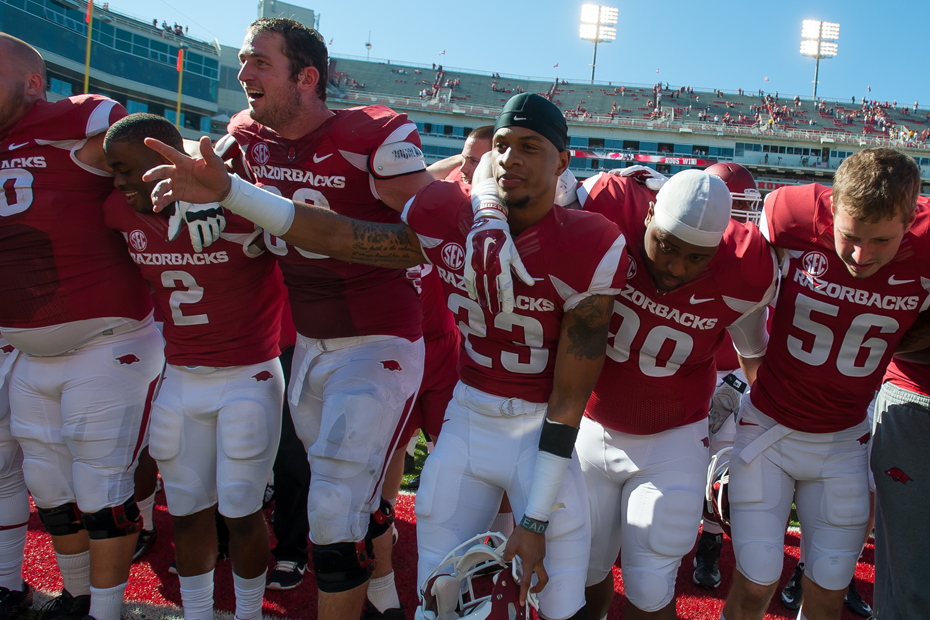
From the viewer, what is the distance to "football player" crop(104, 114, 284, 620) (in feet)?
8.39

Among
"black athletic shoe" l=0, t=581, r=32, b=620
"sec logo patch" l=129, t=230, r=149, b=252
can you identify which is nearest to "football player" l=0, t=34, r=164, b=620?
"black athletic shoe" l=0, t=581, r=32, b=620

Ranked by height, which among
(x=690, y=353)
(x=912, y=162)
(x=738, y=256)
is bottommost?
(x=690, y=353)

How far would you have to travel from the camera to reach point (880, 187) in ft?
6.78

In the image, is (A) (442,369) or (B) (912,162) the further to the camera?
(A) (442,369)

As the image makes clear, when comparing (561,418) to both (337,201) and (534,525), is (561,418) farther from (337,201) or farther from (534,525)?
(337,201)

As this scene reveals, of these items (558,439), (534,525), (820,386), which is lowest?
(534,525)

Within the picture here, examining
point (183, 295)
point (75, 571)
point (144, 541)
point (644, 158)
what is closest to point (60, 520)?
point (75, 571)

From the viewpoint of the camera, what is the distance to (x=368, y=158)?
2.54 meters

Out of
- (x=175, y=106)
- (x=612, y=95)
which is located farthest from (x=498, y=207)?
(x=612, y=95)

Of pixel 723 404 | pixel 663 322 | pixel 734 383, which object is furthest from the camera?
pixel 734 383

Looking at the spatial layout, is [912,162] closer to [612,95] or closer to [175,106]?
[175,106]

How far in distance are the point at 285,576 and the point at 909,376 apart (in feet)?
9.55

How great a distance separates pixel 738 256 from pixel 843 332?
51 centimetres

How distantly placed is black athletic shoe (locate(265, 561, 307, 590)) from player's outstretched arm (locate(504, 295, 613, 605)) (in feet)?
5.64
